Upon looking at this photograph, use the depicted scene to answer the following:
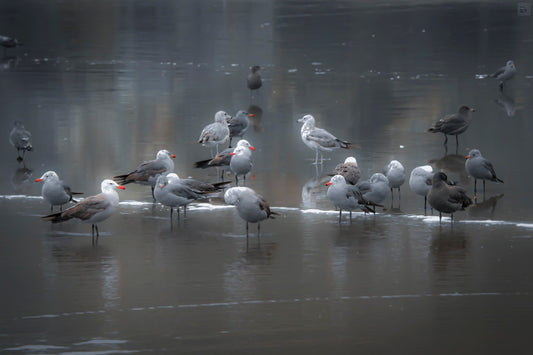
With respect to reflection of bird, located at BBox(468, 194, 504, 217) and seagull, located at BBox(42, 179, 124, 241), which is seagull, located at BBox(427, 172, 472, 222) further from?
seagull, located at BBox(42, 179, 124, 241)

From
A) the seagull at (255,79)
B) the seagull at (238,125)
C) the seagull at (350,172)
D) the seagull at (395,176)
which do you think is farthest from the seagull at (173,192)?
the seagull at (255,79)

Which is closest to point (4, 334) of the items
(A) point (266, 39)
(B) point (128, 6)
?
(A) point (266, 39)

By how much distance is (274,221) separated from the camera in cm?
1099

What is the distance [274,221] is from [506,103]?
10.8 m

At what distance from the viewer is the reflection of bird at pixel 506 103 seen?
61.6 ft

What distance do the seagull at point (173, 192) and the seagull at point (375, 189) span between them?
2.23 meters

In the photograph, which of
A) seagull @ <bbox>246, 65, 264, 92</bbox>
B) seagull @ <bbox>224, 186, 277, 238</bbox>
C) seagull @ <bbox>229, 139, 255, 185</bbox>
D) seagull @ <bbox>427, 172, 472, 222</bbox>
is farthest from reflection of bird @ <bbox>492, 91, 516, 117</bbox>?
seagull @ <bbox>224, 186, 277, 238</bbox>

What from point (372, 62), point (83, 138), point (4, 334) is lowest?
point (4, 334)

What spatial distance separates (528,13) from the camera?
128ft

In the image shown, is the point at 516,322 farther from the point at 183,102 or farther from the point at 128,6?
the point at 128,6

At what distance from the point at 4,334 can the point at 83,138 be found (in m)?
9.74

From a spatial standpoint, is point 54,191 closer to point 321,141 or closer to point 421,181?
point 421,181

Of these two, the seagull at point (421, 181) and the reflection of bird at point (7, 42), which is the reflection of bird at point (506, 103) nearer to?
the seagull at point (421, 181)

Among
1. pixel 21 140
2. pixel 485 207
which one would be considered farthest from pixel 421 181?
pixel 21 140
